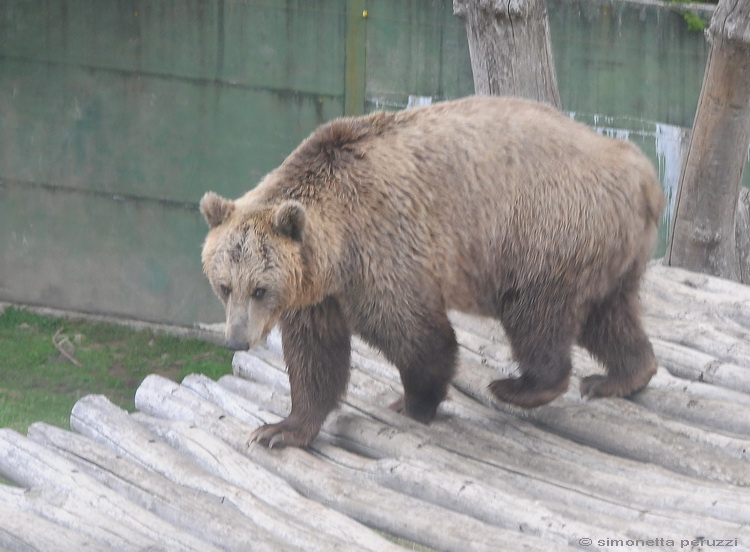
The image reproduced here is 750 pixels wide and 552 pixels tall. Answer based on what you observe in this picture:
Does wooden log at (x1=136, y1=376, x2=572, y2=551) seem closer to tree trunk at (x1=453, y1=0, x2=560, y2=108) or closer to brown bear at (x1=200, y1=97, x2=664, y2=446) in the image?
brown bear at (x1=200, y1=97, x2=664, y2=446)

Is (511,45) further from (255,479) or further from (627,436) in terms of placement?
(255,479)

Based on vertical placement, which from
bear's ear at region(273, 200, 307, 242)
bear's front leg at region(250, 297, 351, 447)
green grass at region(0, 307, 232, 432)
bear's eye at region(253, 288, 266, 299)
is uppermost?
bear's ear at region(273, 200, 307, 242)

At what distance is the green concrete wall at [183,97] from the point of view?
8398 millimetres

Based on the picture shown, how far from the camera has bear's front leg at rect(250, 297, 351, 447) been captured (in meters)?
4.26

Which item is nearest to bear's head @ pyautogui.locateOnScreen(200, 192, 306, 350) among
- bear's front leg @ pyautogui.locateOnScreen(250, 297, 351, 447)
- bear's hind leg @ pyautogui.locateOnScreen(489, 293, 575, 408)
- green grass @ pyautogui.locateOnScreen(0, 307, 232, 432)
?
bear's front leg @ pyautogui.locateOnScreen(250, 297, 351, 447)

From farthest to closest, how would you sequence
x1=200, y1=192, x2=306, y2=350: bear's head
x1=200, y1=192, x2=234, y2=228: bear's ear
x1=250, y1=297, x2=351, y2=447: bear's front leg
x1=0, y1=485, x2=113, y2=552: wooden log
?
x1=250, y1=297, x2=351, y2=447: bear's front leg, x1=200, y1=192, x2=234, y2=228: bear's ear, x1=200, y1=192, x2=306, y2=350: bear's head, x1=0, y1=485, x2=113, y2=552: wooden log

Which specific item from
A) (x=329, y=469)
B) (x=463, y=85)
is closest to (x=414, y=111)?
(x=329, y=469)

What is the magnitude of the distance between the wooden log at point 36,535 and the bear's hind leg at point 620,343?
2452 millimetres

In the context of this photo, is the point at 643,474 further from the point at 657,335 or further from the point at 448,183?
the point at 657,335

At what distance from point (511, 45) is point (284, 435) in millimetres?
3022

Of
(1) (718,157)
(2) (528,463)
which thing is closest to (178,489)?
(2) (528,463)

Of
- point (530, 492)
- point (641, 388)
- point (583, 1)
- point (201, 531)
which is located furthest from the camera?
point (583, 1)

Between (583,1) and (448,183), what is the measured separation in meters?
4.98

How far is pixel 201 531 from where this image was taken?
3471mm
